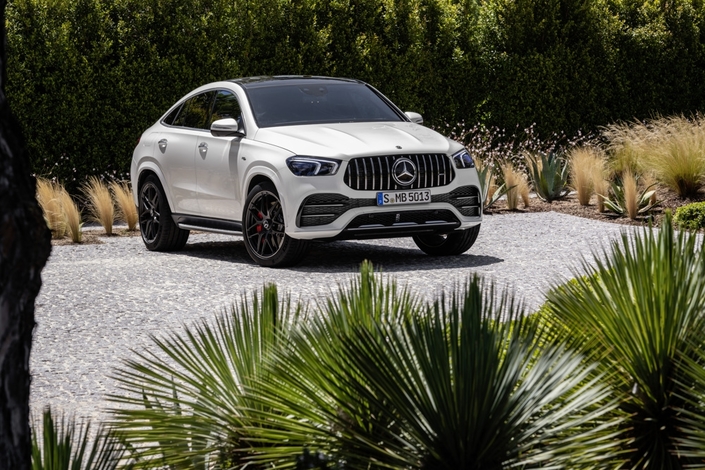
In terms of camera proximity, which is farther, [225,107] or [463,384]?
[225,107]

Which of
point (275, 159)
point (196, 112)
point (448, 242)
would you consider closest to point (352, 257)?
point (448, 242)

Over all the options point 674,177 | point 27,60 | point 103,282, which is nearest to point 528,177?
point 674,177

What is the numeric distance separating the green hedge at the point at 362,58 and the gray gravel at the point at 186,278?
3260 mm

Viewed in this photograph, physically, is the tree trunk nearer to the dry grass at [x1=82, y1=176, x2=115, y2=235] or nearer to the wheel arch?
the wheel arch

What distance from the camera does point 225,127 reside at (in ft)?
36.6

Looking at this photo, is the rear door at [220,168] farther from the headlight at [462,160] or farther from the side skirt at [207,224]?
the headlight at [462,160]

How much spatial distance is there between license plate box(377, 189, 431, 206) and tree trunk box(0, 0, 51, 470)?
8.11 metres

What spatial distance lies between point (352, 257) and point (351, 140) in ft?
5.30

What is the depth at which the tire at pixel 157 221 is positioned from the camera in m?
12.5

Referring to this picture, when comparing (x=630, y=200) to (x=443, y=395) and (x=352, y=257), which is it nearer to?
(x=352, y=257)

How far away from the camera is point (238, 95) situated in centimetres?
1177

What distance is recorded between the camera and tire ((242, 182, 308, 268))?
1066cm

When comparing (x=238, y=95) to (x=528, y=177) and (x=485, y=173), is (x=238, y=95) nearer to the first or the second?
(x=485, y=173)

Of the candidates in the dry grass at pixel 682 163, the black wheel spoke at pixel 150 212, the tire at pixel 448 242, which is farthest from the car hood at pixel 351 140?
the dry grass at pixel 682 163
